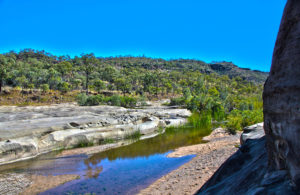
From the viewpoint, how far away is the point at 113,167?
A: 1508 centimetres

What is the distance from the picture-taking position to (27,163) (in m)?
16.2

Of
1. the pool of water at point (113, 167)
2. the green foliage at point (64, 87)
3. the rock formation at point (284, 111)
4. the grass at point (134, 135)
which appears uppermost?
the green foliage at point (64, 87)

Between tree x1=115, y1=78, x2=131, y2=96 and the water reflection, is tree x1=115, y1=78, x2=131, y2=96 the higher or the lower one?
the higher one

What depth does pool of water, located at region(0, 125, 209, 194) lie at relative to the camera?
37.8 feet

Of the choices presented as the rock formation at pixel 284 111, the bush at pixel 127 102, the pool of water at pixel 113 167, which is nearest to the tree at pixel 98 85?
the bush at pixel 127 102

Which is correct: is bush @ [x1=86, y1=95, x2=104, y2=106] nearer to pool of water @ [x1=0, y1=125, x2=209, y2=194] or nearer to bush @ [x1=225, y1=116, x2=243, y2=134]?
pool of water @ [x1=0, y1=125, x2=209, y2=194]

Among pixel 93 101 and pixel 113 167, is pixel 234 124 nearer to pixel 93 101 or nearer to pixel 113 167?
pixel 113 167

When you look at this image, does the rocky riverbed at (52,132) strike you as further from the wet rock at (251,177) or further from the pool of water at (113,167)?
the wet rock at (251,177)

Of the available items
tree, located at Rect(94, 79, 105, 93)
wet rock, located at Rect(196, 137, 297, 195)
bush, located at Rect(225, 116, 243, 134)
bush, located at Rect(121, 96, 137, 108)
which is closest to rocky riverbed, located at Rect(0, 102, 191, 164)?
bush, located at Rect(225, 116, 243, 134)

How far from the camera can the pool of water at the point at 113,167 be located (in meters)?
11.5

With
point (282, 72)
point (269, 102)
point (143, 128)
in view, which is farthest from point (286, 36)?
point (143, 128)

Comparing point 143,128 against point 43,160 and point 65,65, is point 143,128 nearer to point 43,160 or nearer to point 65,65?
point 43,160

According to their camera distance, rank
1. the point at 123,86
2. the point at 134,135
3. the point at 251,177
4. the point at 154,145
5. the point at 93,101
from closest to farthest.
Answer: the point at 251,177 → the point at 154,145 → the point at 134,135 → the point at 93,101 → the point at 123,86

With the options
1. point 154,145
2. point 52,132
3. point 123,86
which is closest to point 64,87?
point 123,86
